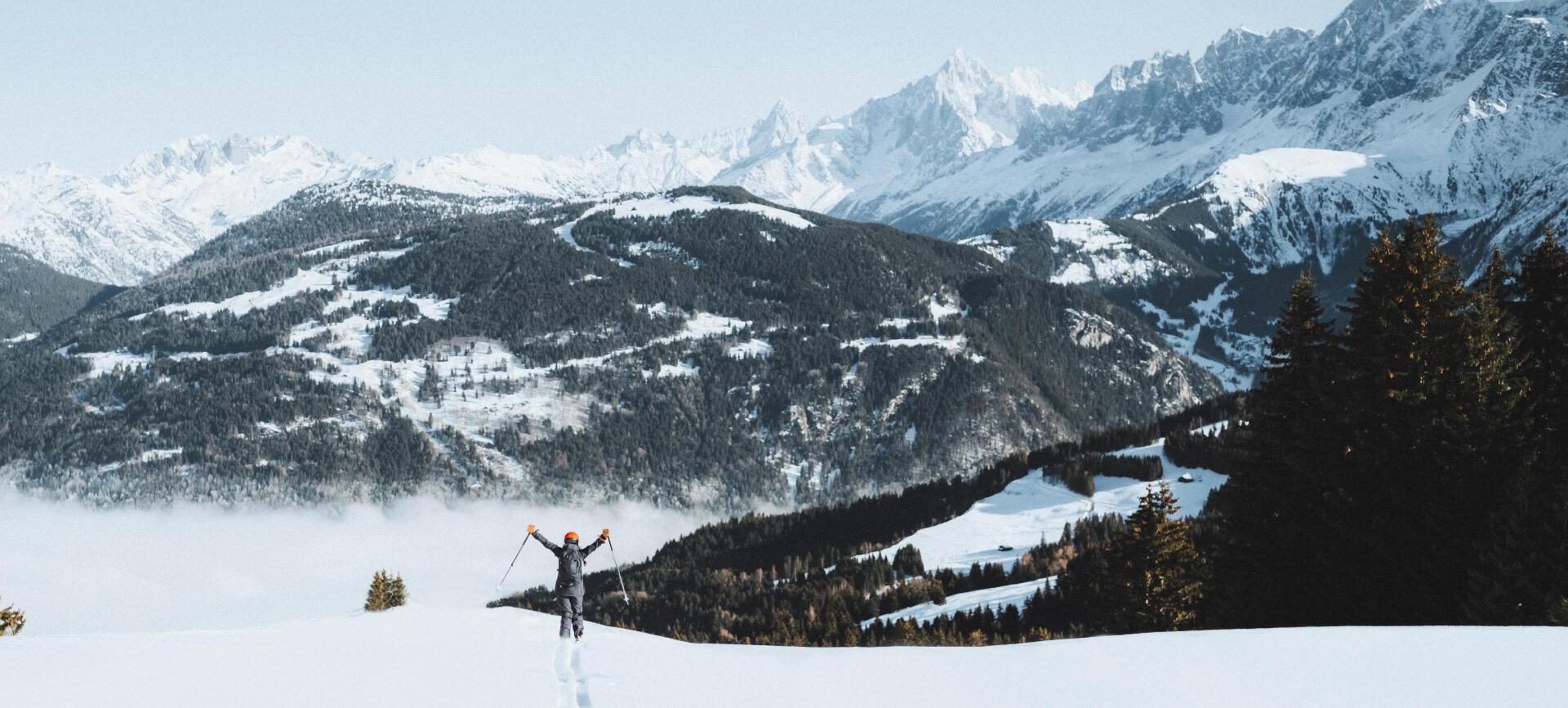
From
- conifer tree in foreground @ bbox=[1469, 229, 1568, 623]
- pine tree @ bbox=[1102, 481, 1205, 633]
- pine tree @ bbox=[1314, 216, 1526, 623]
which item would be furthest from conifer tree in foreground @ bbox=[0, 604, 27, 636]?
conifer tree in foreground @ bbox=[1469, 229, 1568, 623]

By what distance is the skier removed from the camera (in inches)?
997

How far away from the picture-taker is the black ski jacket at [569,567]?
26266 millimetres

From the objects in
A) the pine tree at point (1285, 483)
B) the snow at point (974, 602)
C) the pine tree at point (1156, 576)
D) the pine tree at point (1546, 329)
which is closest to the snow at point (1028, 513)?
the snow at point (974, 602)

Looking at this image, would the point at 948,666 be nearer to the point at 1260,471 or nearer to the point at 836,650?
the point at 836,650

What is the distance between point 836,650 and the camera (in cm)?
2077

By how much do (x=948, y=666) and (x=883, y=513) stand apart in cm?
15236

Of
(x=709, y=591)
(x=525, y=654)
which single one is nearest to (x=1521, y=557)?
(x=525, y=654)

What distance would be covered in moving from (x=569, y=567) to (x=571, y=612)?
74.6 inches

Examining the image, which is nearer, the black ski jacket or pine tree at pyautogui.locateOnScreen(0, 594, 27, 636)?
the black ski jacket

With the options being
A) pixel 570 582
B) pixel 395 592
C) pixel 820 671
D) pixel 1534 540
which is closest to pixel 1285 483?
pixel 1534 540

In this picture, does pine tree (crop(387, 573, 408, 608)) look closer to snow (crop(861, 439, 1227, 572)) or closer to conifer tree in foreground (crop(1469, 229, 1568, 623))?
snow (crop(861, 439, 1227, 572))

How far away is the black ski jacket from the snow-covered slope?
156 inches

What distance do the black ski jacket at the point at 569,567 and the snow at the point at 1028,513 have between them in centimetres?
7842

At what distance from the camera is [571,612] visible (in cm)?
2542
